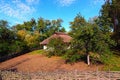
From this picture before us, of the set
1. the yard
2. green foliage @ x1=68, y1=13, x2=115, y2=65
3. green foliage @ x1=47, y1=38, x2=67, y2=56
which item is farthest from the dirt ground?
green foliage @ x1=47, y1=38, x2=67, y2=56

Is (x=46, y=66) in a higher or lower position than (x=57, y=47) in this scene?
lower

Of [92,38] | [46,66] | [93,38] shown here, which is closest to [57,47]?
[46,66]

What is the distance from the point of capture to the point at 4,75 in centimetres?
1227

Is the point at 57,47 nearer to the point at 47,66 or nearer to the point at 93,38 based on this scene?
the point at 47,66

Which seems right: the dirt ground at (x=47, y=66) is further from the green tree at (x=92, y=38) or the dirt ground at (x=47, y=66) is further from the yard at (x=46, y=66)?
the green tree at (x=92, y=38)

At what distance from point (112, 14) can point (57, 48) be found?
12.8 metres

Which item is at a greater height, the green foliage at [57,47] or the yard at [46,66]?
the green foliage at [57,47]

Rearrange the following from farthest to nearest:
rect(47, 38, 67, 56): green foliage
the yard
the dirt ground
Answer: rect(47, 38, 67, 56): green foliage < the yard < the dirt ground

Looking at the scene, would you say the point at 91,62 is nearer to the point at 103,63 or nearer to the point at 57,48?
the point at 103,63

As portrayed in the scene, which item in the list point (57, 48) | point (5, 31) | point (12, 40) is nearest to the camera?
point (57, 48)

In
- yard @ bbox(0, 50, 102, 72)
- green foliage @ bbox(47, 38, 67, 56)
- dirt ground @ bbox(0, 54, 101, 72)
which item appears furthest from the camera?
green foliage @ bbox(47, 38, 67, 56)

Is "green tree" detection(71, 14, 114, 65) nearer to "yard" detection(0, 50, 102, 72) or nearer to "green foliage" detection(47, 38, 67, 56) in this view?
"yard" detection(0, 50, 102, 72)

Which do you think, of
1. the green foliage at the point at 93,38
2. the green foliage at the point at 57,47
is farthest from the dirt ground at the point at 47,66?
the green foliage at the point at 57,47

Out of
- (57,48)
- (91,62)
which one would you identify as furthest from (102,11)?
(91,62)
